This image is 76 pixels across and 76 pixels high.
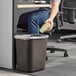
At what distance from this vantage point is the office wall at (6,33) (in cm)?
527

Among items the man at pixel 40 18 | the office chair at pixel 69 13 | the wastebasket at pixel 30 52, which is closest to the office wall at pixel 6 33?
the wastebasket at pixel 30 52

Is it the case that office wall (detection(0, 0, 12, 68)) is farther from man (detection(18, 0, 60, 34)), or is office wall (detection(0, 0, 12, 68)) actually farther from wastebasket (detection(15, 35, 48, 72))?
man (detection(18, 0, 60, 34))

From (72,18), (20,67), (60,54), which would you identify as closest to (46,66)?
(20,67)

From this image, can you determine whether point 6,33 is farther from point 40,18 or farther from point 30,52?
point 40,18

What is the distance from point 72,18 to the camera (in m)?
7.59

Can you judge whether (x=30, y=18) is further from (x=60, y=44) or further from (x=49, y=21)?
(x=60, y=44)

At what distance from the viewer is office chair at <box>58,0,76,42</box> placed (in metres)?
7.56

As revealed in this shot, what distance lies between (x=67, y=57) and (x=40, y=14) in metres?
1.10

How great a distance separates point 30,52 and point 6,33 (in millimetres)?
498

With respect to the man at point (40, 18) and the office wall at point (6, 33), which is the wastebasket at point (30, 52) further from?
the man at point (40, 18)

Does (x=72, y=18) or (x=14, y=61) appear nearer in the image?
(x=14, y=61)

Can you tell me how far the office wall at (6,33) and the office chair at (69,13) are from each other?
7.40 feet

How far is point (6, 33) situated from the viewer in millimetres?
5328

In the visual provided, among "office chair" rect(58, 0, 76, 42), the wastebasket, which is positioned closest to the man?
the wastebasket
